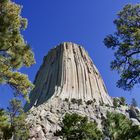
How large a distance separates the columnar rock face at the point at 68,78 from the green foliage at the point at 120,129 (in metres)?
46.7

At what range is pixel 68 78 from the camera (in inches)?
4596

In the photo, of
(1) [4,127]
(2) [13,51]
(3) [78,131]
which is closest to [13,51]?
(2) [13,51]

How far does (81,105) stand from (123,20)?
66.2 metres

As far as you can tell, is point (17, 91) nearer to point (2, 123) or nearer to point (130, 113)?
point (2, 123)

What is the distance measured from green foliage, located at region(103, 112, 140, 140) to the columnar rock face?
46675mm

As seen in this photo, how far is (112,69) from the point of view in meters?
21.5

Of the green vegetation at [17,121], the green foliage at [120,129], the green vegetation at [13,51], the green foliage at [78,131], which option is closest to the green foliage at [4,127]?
the green vegetation at [17,121]

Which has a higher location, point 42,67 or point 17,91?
point 42,67

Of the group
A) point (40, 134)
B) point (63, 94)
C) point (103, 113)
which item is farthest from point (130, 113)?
point (40, 134)

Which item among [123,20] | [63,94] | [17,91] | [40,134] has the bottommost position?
[17,91]

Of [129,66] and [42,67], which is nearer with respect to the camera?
[129,66]

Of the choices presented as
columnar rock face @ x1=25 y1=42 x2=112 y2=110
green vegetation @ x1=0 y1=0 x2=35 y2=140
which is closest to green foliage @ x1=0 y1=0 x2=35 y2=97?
green vegetation @ x1=0 y1=0 x2=35 y2=140

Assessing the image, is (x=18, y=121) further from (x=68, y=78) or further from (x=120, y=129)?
(x=68, y=78)

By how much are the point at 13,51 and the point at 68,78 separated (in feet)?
309
